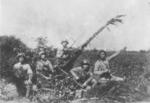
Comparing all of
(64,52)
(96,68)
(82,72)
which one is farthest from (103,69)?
(64,52)

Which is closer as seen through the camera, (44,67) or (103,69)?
(103,69)

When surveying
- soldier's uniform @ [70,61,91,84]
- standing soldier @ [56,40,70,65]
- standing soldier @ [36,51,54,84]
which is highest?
standing soldier @ [56,40,70,65]

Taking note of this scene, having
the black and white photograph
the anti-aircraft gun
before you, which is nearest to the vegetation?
the black and white photograph

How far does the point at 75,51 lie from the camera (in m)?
9.59

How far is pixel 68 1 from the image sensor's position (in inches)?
387

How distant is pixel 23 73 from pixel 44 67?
60 cm

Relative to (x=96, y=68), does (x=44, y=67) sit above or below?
above

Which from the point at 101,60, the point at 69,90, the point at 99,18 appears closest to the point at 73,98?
the point at 69,90

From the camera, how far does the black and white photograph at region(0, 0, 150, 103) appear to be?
9352 mm

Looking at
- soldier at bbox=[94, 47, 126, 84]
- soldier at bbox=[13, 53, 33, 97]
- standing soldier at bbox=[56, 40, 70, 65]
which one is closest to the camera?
soldier at bbox=[94, 47, 126, 84]

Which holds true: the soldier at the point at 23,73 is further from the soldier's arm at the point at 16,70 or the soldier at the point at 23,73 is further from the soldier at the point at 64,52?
the soldier at the point at 64,52

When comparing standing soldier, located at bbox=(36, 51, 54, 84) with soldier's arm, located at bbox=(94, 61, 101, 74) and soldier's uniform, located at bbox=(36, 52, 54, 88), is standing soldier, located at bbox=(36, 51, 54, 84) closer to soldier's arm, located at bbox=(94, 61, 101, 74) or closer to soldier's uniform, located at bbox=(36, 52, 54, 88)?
soldier's uniform, located at bbox=(36, 52, 54, 88)

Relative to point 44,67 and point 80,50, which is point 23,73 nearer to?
point 44,67

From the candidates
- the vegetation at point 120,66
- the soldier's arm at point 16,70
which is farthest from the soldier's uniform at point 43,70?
the soldier's arm at point 16,70
